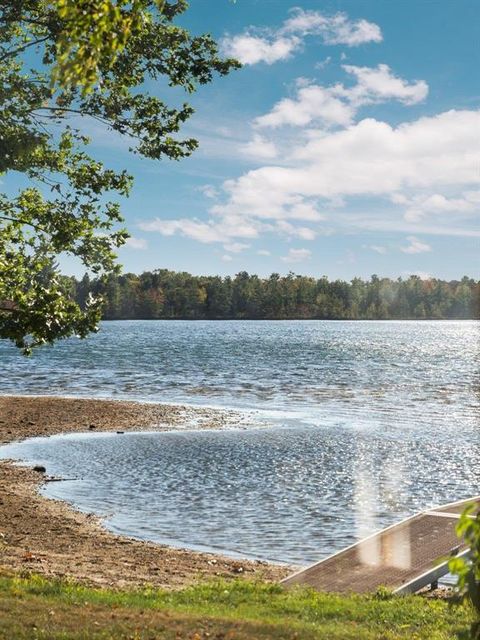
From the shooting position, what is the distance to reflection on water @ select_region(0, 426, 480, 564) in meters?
21.7

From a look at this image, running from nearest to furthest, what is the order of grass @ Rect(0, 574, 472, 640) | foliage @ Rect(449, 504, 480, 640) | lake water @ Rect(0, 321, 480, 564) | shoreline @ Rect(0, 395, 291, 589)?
foliage @ Rect(449, 504, 480, 640), grass @ Rect(0, 574, 472, 640), shoreline @ Rect(0, 395, 291, 589), lake water @ Rect(0, 321, 480, 564)

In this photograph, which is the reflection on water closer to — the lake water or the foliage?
the lake water

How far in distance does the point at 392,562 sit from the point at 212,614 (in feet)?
17.0

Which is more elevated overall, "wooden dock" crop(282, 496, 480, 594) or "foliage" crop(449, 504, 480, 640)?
"foliage" crop(449, 504, 480, 640)

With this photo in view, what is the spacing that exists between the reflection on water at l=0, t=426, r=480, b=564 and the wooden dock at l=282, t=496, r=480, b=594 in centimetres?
41

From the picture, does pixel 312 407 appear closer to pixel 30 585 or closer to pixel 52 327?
pixel 52 327

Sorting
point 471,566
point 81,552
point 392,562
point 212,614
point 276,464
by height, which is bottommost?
point 276,464

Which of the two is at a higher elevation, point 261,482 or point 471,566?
point 471,566

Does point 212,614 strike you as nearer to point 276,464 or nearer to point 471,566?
point 471,566

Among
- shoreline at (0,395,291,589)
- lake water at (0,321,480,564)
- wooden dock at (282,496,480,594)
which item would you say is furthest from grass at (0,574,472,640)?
lake water at (0,321,480,564)

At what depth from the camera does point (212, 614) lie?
1239cm

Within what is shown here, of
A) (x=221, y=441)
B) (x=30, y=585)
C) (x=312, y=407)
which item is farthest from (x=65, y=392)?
(x=30, y=585)

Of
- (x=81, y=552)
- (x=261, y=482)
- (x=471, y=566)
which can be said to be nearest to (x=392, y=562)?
(x=81, y=552)

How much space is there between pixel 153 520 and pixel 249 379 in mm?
50508
